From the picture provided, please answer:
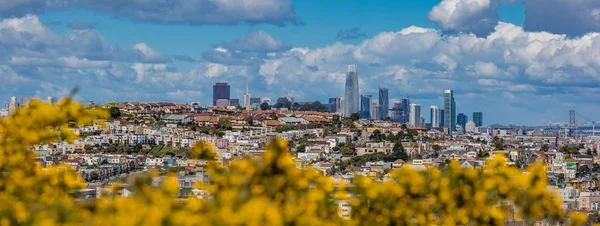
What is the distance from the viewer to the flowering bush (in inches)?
181

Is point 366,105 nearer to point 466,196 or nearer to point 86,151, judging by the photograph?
point 86,151

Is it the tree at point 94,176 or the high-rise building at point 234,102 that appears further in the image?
the high-rise building at point 234,102

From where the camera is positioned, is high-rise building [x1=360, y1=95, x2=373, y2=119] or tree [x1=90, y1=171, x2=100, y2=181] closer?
tree [x1=90, y1=171, x2=100, y2=181]

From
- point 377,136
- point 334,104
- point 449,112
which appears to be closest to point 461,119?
point 449,112

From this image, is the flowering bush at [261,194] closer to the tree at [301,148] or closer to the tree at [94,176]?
the tree at [94,176]

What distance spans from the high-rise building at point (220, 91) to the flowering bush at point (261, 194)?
145 metres

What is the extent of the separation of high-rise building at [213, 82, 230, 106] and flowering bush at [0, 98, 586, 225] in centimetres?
14471

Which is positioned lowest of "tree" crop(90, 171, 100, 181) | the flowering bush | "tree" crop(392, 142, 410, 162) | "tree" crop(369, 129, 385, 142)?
"tree" crop(90, 171, 100, 181)

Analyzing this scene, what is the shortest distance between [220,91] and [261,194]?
5812 inches

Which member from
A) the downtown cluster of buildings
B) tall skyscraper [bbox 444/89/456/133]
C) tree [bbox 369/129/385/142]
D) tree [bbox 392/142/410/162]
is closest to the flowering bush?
tree [bbox 392/142/410/162]

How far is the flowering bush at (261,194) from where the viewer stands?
459cm

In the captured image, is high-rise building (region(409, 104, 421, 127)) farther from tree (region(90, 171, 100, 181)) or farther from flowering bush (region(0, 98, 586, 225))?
flowering bush (region(0, 98, 586, 225))

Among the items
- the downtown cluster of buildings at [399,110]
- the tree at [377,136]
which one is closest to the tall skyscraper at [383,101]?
the downtown cluster of buildings at [399,110]

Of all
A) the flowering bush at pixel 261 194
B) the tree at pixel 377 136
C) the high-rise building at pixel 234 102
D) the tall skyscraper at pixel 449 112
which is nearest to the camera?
the flowering bush at pixel 261 194
